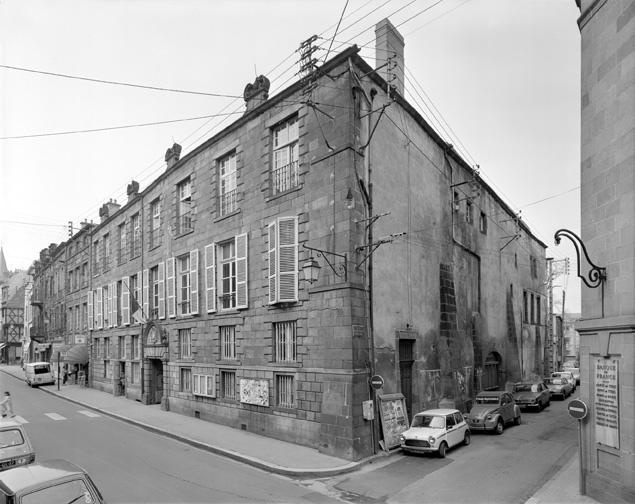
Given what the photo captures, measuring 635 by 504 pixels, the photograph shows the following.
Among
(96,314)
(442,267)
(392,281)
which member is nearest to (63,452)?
(392,281)

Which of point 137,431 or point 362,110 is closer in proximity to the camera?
point 362,110

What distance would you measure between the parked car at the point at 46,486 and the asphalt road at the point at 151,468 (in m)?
3.37

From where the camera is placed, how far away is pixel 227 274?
20812 mm

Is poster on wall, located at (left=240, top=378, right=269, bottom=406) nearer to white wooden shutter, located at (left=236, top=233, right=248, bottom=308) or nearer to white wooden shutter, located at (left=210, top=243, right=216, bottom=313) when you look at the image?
white wooden shutter, located at (left=236, top=233, right=248, bottom=308)

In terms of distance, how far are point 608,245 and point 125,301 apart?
27.1 meters

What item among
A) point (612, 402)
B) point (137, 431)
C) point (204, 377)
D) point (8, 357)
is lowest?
point (8, 357)

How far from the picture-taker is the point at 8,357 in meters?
76.1

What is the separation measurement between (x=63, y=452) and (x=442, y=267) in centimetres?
1634

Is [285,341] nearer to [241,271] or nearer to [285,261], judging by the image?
[285,261]

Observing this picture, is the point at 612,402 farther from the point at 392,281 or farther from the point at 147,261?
the point at 147,261

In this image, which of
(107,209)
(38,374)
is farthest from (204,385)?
(38,374)

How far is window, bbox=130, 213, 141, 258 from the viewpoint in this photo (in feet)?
95.9

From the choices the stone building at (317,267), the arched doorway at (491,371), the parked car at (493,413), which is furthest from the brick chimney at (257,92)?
the arched doorway at (491,371)

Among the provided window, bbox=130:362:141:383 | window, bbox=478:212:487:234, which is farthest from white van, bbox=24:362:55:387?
window, bbox=478:212:487:234
